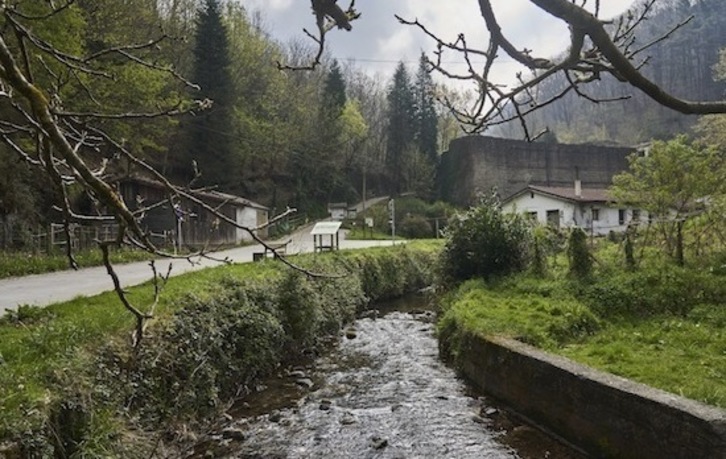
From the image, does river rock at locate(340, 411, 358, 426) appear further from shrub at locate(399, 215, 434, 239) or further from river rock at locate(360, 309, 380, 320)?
shrub at locate(399, 215, 434, 239)

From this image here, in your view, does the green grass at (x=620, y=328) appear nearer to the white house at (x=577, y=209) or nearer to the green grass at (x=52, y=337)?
the green grass at (x=52, y=337)

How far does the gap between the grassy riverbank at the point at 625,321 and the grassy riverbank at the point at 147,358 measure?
12.8 ft

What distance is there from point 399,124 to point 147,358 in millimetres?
49425

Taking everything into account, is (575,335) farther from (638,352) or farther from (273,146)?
(273,146)

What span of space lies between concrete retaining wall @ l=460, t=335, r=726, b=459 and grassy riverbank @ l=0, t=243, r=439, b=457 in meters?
3.38

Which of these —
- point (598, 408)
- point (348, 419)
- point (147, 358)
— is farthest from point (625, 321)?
point (147, 358)

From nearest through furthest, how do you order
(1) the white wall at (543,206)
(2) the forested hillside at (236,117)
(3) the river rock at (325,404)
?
1. (3) the river rock at (325,404)
2. (2) the forested hillside at (236,117)
3. (1) the white wall at (543,206)

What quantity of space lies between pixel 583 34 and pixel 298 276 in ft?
31.7

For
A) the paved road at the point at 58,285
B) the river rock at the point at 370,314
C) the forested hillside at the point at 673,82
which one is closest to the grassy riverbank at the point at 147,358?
the paved road at the point at 58,285

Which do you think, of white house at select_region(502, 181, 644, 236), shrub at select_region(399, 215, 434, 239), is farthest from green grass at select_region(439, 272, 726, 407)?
shrub at select_region(399, 215, 434, 239)

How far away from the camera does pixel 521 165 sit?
47438mm

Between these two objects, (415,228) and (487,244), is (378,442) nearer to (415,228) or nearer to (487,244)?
(487,244)

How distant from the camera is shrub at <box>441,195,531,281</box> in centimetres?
1511

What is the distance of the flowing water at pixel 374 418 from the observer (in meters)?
6.43
